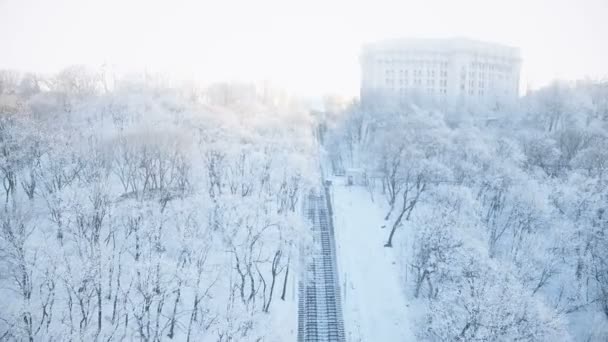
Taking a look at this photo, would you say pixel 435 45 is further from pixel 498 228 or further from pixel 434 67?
pixel 498 228

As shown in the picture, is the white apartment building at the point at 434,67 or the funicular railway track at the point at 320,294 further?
the white apartment building at the point at 434,67

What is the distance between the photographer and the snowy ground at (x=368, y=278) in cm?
2873

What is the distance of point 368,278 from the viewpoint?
33875mm

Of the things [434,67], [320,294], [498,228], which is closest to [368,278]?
[320,294]

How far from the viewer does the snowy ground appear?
2873cm

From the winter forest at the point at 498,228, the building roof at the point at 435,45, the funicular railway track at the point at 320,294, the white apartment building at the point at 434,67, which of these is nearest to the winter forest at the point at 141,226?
the funicular railway track at the point at 320,294

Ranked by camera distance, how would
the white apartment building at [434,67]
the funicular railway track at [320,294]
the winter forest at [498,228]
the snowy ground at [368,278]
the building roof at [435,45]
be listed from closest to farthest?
the winter forest at [498,228] → the funicular railway track at [320,294] → the snowy ground at [368,278] → the white apartment building at [434,67] → the building roof at [435,45]

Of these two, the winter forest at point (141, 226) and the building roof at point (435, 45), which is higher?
the building roof at point (435, 45)

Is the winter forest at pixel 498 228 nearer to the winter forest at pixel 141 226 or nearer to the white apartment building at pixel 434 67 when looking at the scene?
the winter forest at pixel 141 226

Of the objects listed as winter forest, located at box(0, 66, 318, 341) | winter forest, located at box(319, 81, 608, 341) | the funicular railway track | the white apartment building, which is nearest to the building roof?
the white apartment building

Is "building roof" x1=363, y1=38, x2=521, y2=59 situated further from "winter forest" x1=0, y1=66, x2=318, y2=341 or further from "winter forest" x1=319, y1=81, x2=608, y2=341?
"winter forest" x1=0, y1=66, x2=318, y2=341

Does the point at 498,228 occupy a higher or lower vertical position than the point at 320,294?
higher

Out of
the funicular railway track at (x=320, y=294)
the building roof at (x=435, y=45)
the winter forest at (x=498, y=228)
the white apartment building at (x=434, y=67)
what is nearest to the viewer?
the winter forest at (x=498, y=228)

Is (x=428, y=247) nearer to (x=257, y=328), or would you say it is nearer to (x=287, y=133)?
(x=257, y=328)
